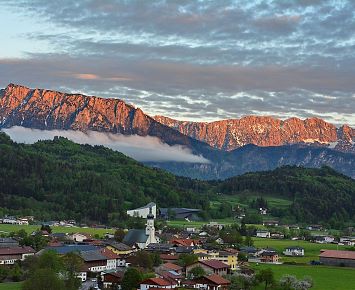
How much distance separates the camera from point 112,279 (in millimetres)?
65125

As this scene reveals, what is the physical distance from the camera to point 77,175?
181 m

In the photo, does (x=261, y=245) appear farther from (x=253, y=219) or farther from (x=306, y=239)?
(x=253, y=219)

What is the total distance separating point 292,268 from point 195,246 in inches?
690

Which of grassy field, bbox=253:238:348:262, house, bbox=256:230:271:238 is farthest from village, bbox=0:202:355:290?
house, bbox=256:230:271:238

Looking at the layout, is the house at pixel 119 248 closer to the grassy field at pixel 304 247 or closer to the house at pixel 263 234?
the grassy field at pixel 304 247

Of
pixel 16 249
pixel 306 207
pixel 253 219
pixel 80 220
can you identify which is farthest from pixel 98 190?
pixel 16 249

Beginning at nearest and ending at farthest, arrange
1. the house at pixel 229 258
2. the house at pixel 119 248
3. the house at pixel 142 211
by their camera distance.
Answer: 1. the house at pixel 229 258
2. the house at pixel 119 248
3. the house at pixel 142 211

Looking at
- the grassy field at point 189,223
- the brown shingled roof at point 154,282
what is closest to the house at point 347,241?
the grassy field at point 189,223

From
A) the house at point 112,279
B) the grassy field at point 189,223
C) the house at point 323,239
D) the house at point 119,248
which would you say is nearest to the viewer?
the house at point 112,279

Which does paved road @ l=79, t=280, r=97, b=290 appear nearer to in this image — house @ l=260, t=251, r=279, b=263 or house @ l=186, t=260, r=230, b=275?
house @ l=186, t=260, r=230, b=275

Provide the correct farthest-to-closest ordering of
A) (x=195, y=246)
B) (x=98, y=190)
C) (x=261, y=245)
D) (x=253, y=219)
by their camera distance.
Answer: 1. (x=98, y=190)
2. (x=253, y=219)
3. (x=261, y=245)
4. (x=195, y=246)

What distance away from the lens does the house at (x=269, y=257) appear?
8885 centimetres

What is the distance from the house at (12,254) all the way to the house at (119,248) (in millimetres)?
12221

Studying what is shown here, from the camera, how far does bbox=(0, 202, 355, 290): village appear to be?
65812mm
